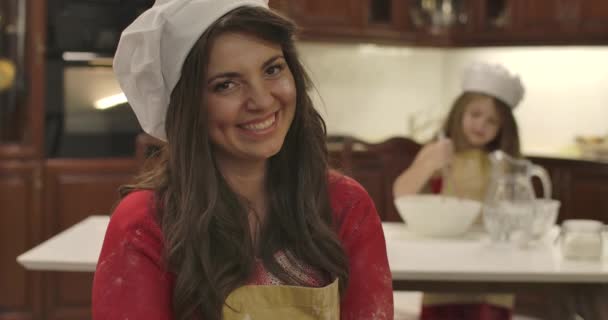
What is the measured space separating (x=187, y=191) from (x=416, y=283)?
785mm

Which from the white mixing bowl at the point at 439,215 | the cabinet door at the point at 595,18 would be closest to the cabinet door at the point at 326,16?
the cabinet door at the point at 595,18

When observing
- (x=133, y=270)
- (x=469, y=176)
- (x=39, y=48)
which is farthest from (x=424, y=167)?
(x=39, y=48)

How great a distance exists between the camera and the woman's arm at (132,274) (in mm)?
1207

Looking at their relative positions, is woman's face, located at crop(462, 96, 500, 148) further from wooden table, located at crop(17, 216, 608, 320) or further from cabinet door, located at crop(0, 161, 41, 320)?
cabinet door, located at crop(0, 161, 41, 320)

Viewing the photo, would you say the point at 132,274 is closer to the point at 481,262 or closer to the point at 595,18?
the point at 481,262

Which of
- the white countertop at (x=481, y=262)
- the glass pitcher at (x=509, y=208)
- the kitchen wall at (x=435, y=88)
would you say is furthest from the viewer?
the kitchen wall at (x=435, y=88)

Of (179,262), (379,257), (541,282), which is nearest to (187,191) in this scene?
(179,262)

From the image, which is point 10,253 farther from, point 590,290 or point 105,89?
point 590,290

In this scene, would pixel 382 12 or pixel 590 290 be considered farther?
pixel 382 12

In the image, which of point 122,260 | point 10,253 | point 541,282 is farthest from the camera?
point 10,253

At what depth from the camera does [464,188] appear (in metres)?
2.73

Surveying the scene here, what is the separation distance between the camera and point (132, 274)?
1214mm

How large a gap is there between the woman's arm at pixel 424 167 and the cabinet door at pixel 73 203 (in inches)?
70.0

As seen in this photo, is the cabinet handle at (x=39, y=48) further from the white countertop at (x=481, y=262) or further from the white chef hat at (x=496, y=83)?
the white countertop at (x=481, y=262)
